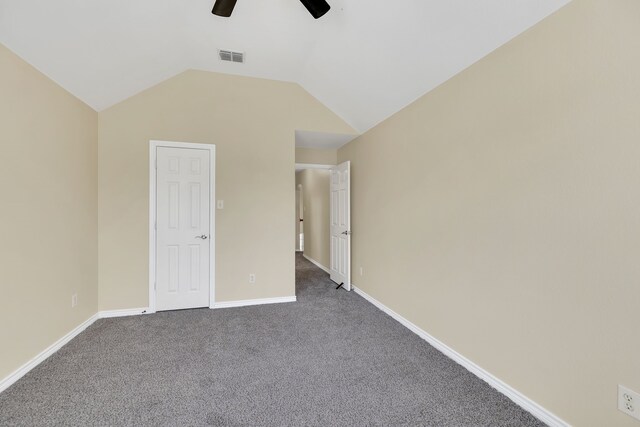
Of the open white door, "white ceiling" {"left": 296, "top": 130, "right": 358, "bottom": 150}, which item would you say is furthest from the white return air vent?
the open white door

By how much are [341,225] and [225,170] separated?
198 cm

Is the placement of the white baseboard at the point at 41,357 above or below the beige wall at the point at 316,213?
below

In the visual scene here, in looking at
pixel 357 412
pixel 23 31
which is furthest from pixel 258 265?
pixel 23 31

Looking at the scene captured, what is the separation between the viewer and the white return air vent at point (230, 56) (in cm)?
308

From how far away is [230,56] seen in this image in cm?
316

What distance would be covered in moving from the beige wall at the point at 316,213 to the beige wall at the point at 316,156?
21.2 inches

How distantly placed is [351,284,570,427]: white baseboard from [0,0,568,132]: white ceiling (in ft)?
7.71

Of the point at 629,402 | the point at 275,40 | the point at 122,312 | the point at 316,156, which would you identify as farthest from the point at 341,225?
the point at 629,402

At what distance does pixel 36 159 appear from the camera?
2.21m

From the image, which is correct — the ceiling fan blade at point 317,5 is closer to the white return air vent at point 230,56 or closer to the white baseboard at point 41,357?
the white return air vent at point 230,56

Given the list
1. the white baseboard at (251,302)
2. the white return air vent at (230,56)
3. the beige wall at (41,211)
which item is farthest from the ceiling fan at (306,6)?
the white baseboard at (251,302)

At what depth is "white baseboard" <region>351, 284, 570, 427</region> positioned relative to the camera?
1604 millimetres

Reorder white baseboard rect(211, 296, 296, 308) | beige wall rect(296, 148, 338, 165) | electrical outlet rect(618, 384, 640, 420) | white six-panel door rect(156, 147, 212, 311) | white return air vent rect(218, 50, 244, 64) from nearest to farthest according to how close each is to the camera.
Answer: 1. electrical outlet rect(618, 384, 640, 420)
2. white return air vent rect(218, 50, 244, 64)
3. white six-panel door rect(156, 147, 212, 311)
4. white baseboard rect(211, 296, 296, 308)
5. beige wall rect(296, 148, 338, 165)

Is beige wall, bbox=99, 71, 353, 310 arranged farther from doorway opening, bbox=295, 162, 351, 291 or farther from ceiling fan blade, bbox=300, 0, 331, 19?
ceiling fan blade, bbox=300, 0, 331, 19
